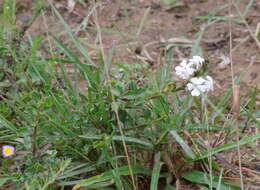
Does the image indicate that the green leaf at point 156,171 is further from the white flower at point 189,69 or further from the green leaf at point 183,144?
the white flower at point 189,69

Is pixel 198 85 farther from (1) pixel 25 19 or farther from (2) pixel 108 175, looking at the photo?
(1) pixel 25 19

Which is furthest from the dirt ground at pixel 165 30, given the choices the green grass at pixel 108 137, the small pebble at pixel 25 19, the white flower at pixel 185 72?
the white flower at pixel 185 72

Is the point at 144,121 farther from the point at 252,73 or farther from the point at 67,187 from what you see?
the point at 252,73

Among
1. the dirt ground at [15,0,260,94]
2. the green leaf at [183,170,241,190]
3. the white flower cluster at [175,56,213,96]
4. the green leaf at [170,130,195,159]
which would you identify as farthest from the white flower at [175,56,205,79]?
the dirt ground at [15,0,260,94]

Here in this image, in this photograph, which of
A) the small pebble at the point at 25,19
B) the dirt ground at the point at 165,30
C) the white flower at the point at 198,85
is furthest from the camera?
the small pebble at the point at 25,19

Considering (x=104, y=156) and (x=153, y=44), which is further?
(x=153, y=44)

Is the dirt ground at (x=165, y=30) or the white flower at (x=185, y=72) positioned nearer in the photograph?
the white flower at (x=185, y=72)

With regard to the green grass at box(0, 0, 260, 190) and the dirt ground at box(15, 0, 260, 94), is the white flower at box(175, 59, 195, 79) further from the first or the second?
the dirt ground at box(15, 0, 260, 94)

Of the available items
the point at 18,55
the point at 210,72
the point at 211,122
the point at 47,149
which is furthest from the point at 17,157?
the point at 210,72
